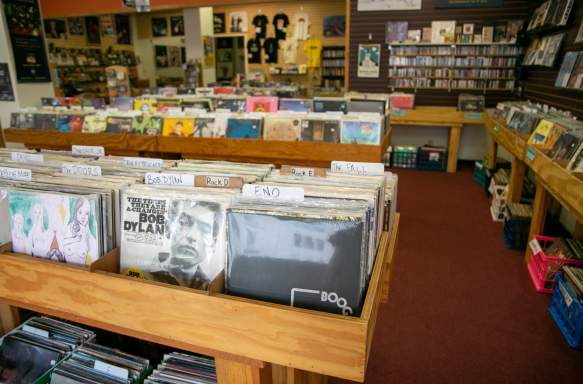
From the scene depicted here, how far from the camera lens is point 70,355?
1607mm

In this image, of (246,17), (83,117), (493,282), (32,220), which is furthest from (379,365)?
(246,17)

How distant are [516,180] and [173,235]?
3.72 metres

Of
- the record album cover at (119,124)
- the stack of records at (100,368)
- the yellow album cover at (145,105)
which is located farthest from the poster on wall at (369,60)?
the stack of records at (100,368)

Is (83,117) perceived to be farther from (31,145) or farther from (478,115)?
(478,115)

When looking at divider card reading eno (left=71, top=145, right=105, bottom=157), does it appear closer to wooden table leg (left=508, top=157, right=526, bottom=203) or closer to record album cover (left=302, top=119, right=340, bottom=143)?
record album cover (left=302, top=119, right=340, bottom=143)

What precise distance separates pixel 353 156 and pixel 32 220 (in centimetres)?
233

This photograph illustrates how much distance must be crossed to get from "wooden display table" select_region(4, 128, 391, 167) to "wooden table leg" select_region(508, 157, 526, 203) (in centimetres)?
128

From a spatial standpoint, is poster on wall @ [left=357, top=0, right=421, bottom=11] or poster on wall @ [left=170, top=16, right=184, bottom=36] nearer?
poster on wall @ [left=357, top=0, right=421, bottom=11]

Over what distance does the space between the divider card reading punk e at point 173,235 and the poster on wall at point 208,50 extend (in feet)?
30.5

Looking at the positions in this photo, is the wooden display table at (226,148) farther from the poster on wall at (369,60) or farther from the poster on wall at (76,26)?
the poster on wall at (76,26)

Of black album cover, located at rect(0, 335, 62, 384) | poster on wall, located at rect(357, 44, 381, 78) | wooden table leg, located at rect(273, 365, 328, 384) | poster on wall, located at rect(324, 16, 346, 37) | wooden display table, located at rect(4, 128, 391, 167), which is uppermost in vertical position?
poster on wall, located at rect(324, 16, 346, 37)

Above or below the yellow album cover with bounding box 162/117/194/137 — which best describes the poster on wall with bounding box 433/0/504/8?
above

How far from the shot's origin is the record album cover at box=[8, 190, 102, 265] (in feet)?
4.09

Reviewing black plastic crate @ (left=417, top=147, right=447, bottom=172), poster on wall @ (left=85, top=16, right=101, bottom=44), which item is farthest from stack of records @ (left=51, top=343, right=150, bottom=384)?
poster on wall @ (left=85, top=16, right=101, bottom=44)
